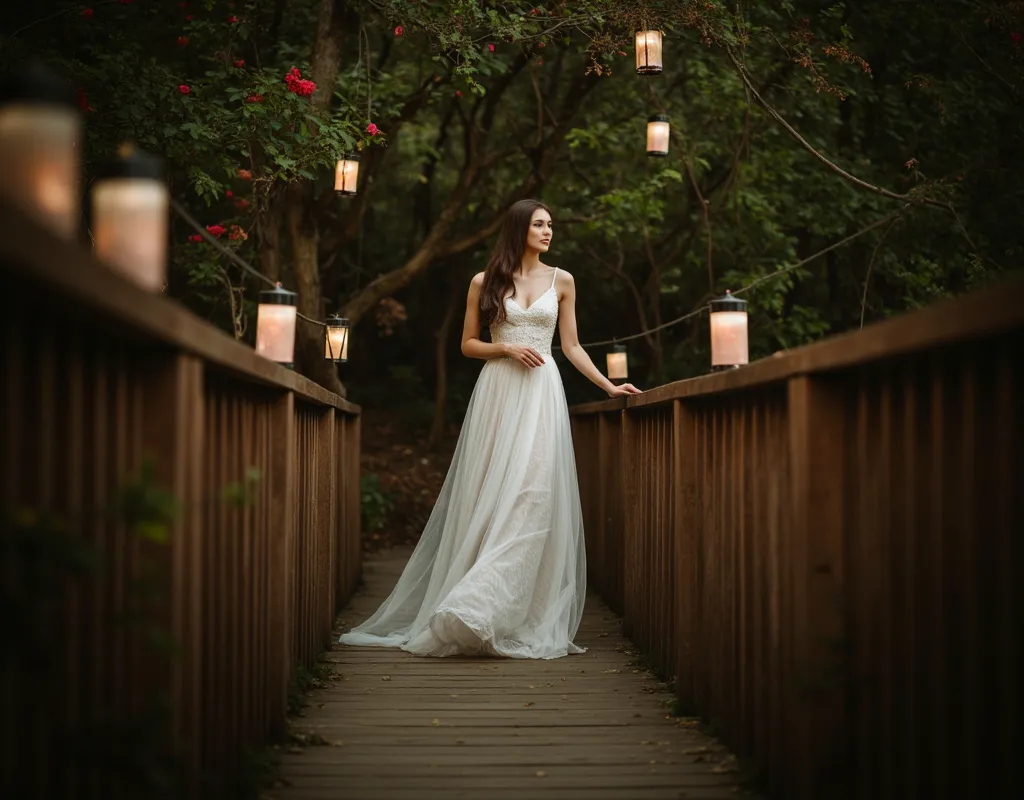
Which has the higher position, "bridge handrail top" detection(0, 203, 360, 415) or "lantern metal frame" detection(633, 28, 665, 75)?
"lantern metal frame" detection(633, 28, 665, 75)

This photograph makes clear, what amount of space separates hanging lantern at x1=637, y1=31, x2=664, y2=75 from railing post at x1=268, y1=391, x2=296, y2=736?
467 centimetres

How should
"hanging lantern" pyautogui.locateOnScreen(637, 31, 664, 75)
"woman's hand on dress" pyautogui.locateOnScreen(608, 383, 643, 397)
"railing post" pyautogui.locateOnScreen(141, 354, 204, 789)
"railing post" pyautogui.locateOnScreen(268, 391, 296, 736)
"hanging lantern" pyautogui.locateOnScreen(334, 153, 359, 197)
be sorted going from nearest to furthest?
"railing post" pyautogui.locateOnScreen(141, 354, 204, 789) < "railing post" pyautogui.locateOnScreen(268, 391, 296, 736) < "woman's hand on dress" pyautogui.locateOnScreen(608, 383, 643, 397) < "hanging lantern" pyautogui.locateOnScreen(637, 31, 664, 75) < "hanging lantern" pyautogui.locateOnScreen(334, 153, 359, 197)

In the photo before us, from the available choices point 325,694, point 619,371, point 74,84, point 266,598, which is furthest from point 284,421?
point 619,371

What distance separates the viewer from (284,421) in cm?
332

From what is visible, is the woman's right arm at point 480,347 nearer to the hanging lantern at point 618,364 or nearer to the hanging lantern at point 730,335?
the hanging lantern at point 730,335

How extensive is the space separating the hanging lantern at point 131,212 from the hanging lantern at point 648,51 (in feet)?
18.7

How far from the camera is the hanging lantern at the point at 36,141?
63.6 inches

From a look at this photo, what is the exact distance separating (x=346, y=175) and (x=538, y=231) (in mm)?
3119

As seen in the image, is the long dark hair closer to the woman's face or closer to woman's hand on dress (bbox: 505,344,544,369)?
the woman's face

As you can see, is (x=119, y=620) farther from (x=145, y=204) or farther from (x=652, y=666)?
(x=652, y=666)

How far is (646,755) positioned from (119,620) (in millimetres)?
1883

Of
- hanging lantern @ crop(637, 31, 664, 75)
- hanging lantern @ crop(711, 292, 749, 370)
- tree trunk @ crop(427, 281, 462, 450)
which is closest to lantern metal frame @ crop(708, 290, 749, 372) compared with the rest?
hanging lantern @ crop(711, 292, 749, 370)

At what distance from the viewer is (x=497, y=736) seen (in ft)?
10.9

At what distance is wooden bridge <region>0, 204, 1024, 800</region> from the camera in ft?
5.13
